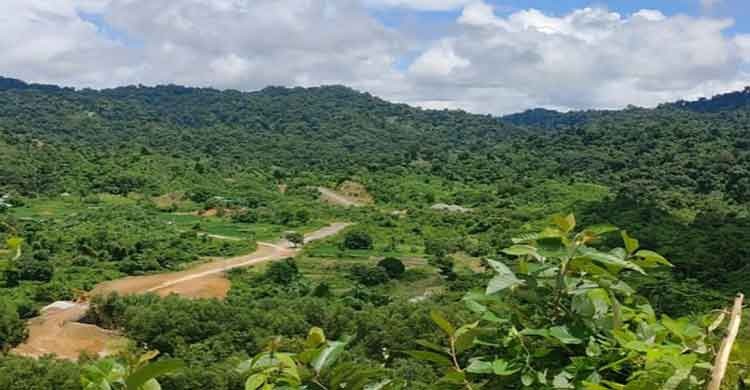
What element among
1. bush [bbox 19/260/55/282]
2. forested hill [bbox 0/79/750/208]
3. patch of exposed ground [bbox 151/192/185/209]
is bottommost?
bush [bbox 19/260/55/282]

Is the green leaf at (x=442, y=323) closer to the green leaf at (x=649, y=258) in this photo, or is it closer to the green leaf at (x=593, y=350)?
the green leaf at (x=593, y=350)

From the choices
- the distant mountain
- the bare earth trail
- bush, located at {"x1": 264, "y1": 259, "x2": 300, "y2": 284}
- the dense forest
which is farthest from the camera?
the distant mountain

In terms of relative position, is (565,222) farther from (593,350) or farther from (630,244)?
(593,350)

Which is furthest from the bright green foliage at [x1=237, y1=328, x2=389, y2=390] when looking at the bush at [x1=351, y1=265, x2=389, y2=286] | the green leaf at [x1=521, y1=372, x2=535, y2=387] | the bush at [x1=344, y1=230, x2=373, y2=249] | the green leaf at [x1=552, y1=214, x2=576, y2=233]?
the bush at [x1=344, y1=230, x2=373, y2=249]

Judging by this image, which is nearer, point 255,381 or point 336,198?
point 255,381

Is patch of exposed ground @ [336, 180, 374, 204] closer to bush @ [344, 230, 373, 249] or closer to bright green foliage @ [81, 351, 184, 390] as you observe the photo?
bush @ [344, 230, 373, 249]

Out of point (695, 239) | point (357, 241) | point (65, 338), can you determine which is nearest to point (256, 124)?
point (357, 241)

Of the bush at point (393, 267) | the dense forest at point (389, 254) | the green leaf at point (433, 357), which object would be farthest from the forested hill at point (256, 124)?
the green leaf at point (433, 357)
